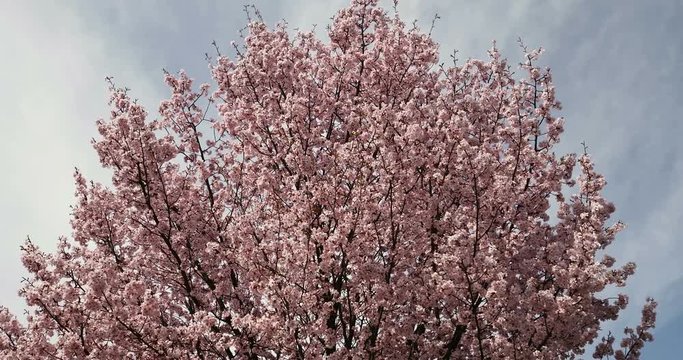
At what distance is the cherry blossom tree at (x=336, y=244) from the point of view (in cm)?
1156

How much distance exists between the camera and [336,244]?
38.1 feet

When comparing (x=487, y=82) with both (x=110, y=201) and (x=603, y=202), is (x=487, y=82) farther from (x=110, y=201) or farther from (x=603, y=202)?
(x=110, y=201)

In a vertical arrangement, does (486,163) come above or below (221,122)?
below

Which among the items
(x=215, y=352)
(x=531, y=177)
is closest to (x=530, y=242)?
(x=531, y=177)

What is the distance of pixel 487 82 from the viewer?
1828cm

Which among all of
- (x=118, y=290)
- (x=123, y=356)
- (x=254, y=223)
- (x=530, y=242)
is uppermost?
(x=530, y=242)

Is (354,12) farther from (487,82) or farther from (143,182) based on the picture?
(143,182)

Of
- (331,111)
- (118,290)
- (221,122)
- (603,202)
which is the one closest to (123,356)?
(118,290)

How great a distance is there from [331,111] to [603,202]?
284 inches

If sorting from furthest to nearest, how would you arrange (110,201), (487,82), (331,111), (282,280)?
(487,82)
(331,111)
(110,201)
(282,280)

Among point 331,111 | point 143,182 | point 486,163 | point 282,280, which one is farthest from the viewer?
point 331,111

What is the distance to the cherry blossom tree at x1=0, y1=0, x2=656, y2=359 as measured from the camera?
1156cm

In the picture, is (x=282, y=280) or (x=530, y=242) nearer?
(x=282, y=280)

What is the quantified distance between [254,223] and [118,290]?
116 inches
